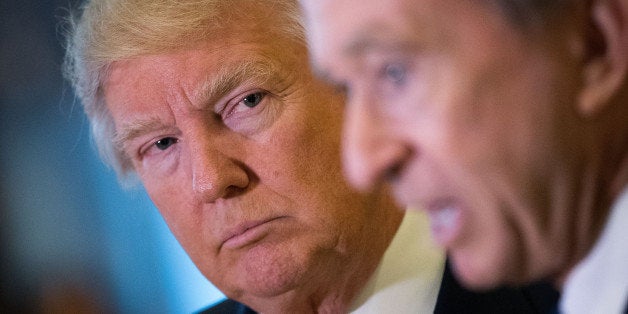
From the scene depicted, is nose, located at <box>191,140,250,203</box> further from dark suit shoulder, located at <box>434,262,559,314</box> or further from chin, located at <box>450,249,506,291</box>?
chin, located at <box>450,249,506,291</box>

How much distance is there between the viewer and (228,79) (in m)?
1.13

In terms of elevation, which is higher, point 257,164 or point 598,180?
point 257,164

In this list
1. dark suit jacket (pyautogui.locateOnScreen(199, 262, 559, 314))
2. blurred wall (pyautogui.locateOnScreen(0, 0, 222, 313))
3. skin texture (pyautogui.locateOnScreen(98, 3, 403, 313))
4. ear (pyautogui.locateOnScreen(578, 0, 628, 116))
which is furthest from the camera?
blurred wall (pyautogui.locateOnScreen(0, 0, 222, 313))

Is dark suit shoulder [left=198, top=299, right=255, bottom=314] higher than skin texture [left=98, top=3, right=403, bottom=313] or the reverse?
the reverse

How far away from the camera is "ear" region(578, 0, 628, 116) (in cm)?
52

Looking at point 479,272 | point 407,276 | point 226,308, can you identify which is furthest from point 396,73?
point 226,308

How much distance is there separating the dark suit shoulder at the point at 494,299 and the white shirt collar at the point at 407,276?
0.04 meters

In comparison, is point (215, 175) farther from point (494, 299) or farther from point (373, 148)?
point (373, 148)

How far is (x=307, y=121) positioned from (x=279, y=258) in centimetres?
22

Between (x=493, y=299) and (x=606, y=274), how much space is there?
0.51m

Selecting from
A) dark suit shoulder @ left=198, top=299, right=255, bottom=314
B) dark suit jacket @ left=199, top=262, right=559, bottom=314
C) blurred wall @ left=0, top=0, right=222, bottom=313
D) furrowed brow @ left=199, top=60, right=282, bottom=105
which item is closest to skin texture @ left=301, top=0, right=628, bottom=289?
dark suit jacket @ left=199, top=262, right=559, bottom=314

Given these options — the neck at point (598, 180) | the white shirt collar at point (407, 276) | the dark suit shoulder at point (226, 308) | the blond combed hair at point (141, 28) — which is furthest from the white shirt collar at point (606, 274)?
the dark suit shoulder at point (226, 308)

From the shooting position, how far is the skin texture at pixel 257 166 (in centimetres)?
112

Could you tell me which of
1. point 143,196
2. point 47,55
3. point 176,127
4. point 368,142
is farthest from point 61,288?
point 368,142
